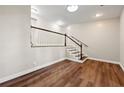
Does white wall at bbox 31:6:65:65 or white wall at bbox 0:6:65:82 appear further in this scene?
white wall at bbox 31:6:65:65

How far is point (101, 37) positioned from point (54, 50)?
124 inches

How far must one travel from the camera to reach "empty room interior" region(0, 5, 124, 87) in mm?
2562

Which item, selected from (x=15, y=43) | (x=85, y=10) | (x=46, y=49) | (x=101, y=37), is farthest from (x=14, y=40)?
(x=101, y=37)

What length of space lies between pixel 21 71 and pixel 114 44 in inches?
197

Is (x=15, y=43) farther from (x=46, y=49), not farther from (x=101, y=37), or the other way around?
(x=101, y=37)

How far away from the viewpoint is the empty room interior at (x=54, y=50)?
2562 millimetres

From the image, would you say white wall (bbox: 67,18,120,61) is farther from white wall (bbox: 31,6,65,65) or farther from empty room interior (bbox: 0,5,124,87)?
white wall (bbox: 31,6,65,65)

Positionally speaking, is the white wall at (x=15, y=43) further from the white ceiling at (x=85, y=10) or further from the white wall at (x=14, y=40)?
the white ceiling at (x=85, y=10)

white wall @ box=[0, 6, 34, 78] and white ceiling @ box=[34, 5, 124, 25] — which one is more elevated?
white ceiling @ box=[34, 5, 124, 25]

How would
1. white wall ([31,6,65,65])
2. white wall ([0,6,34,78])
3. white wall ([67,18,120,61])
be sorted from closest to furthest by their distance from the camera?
white wall ([0,6,34,78]) → white wall ([31,6,65,65]) → white wall ([67,18,120,61])

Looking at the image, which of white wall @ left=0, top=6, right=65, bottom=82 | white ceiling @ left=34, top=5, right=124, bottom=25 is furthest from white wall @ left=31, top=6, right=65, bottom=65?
white ceiling @ left=34, top=5, right=124, bottom=25

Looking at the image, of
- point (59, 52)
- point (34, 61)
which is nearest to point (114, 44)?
point (59, 52)

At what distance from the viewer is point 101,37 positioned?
5648mm

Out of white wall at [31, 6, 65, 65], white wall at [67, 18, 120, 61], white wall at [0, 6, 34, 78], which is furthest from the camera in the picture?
white wall at [67, 18, 120, 61]
